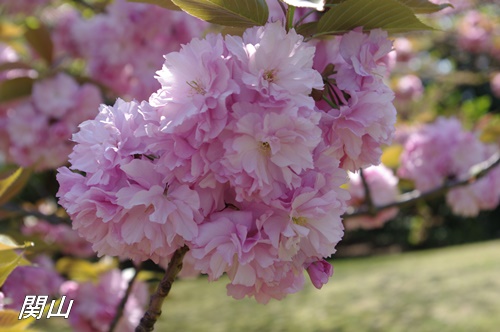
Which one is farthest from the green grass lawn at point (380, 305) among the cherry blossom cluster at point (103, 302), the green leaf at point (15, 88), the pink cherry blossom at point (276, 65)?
the pink cherry blossom at point (276, 65)

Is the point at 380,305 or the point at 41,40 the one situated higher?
the point at 41,40

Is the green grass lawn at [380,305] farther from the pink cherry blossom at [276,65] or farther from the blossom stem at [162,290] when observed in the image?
the pink cherry blossom at [276,65]

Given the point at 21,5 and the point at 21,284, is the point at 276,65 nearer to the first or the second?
the point at 21,284

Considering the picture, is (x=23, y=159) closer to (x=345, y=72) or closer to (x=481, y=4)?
(x=345, y=72)

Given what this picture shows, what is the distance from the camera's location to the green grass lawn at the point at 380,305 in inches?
160

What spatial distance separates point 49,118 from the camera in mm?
1801

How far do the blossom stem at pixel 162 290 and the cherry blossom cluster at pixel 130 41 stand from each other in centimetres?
111

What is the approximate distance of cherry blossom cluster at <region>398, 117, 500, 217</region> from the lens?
1.95 meters

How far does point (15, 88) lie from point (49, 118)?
0.13 m

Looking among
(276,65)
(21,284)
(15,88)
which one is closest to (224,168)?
(276,65)

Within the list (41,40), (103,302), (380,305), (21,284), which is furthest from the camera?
(380,305)

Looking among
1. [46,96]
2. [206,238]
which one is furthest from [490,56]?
[206,238]

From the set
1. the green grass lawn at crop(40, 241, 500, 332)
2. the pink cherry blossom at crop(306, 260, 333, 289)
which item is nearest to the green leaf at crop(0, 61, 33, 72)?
the pink cherry blossom at crop(306, 260, 333, 289)

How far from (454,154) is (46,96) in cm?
128
